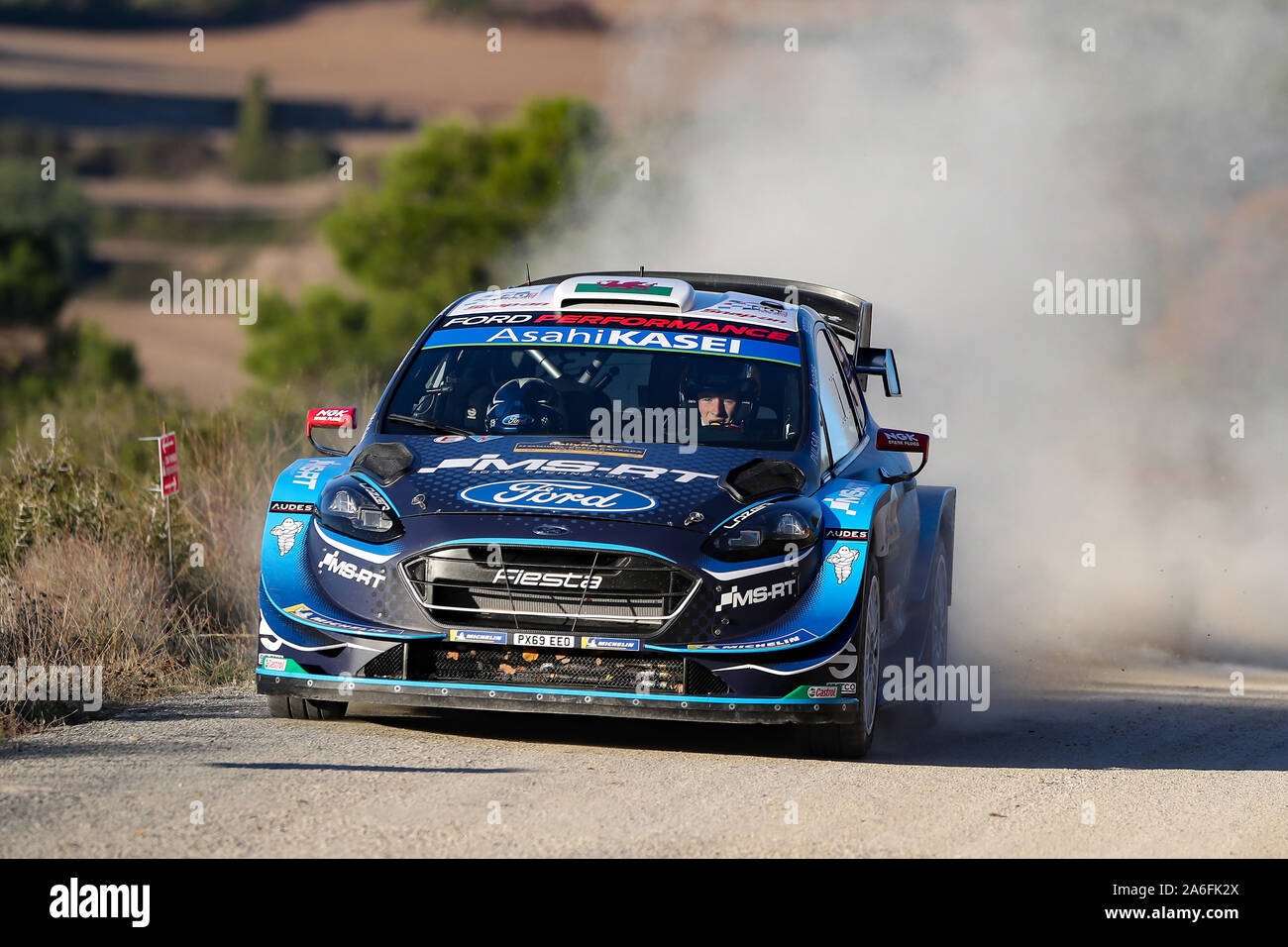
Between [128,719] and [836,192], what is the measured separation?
15882 mm

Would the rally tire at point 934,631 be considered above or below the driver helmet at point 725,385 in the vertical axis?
below

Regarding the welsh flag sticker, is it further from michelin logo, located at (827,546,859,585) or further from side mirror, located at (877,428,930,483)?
michelin logo, located at (827,546,859,585)

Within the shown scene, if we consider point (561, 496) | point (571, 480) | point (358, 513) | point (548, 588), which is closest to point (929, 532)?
point (571, 480)

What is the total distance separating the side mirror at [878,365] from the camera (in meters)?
9.05

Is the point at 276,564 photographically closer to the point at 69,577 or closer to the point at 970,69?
the point at 69,577

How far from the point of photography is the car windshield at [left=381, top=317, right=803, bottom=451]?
7.59 m

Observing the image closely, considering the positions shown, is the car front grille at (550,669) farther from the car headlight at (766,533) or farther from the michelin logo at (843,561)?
the michelin logo at (843,561)

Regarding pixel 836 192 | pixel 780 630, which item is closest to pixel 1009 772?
pixel 780 630

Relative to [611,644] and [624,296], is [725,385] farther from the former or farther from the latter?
[611,644]

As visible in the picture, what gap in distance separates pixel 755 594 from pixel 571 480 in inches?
32.1

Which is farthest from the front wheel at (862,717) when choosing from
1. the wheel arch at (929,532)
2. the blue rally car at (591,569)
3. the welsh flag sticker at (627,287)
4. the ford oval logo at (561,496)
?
the welsh flag sticker at (627,287)
